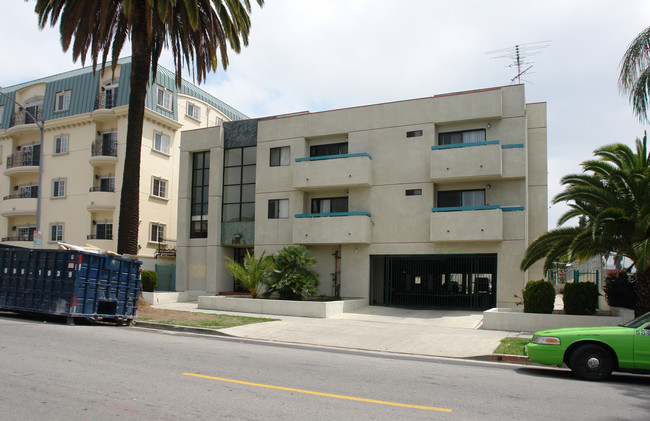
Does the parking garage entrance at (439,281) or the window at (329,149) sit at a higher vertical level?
the window at (329,149)

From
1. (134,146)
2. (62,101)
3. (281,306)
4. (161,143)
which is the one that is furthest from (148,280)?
(62,101)

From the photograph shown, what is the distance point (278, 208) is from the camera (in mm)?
27859

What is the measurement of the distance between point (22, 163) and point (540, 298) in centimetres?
3638

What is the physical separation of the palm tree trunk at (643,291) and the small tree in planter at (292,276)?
12173 mm

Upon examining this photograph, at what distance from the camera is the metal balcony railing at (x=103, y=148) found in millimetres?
34969

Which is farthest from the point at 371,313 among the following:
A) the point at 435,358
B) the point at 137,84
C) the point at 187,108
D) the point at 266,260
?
the point at 187,108

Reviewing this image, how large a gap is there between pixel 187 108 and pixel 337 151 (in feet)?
51.1

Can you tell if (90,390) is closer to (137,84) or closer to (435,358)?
(435,358)

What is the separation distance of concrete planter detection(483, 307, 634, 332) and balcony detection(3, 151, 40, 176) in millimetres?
33181

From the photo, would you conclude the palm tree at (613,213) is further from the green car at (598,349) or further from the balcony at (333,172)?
the balcony at (333,172)

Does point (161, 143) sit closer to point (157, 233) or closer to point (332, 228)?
point (157, 233)

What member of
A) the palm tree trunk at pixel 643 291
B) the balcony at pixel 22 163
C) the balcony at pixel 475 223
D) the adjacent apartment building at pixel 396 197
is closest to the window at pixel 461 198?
the adjacent apartment building at pixel 396 197

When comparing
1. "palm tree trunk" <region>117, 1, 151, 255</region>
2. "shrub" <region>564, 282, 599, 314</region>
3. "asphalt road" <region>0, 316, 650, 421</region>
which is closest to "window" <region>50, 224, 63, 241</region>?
"palm tree trunk" <region>117, 1, 151, 255</region>

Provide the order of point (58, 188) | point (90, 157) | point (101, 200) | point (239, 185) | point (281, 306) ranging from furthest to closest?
point (58, 188) < point (90, 157) < point (101, 200) < point (239, 185) < point (281, 306)
